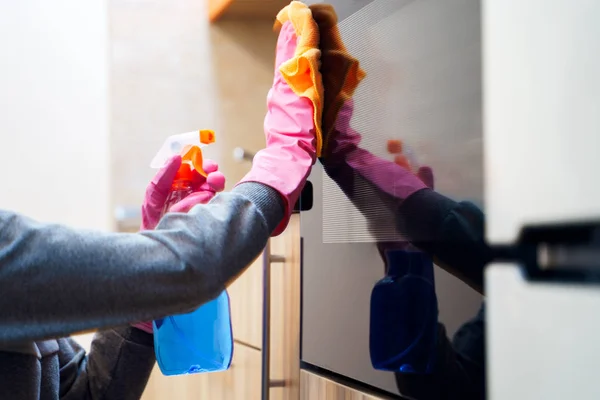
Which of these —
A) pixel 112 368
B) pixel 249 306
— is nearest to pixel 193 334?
pixel 112 368

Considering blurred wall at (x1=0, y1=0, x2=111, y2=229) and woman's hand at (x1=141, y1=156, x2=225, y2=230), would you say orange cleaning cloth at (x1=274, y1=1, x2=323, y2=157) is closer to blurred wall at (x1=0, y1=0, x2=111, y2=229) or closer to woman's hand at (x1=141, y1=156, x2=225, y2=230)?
woman's hand at (x1=141, y1=156, x2=225, y2=230)

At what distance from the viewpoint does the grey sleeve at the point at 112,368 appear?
0.80 metres

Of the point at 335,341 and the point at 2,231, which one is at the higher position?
the point at 2,231

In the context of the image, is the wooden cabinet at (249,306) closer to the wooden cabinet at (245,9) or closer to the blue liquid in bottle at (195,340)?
the blue liquid in bottle at (195,340)

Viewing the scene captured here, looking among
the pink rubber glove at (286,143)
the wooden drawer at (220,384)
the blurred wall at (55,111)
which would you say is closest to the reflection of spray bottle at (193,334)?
the pink rubber glove at (286,143)

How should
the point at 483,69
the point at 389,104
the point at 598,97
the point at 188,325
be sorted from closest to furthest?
the point at 598,97
the point at 483,69
the point at 389,104
the point at 188,325

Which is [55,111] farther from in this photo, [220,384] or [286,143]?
[286,143]

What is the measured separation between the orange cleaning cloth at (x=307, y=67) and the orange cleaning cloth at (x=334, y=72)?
0.01 metres

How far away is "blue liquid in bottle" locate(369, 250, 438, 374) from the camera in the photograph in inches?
22.2

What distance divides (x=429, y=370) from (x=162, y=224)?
0.28 meters

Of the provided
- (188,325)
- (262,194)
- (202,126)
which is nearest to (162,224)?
(262,194)

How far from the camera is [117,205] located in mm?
1547

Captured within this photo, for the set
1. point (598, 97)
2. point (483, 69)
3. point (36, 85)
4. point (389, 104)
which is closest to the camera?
point (598, 97)

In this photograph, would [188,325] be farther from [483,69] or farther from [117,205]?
[117,205]
